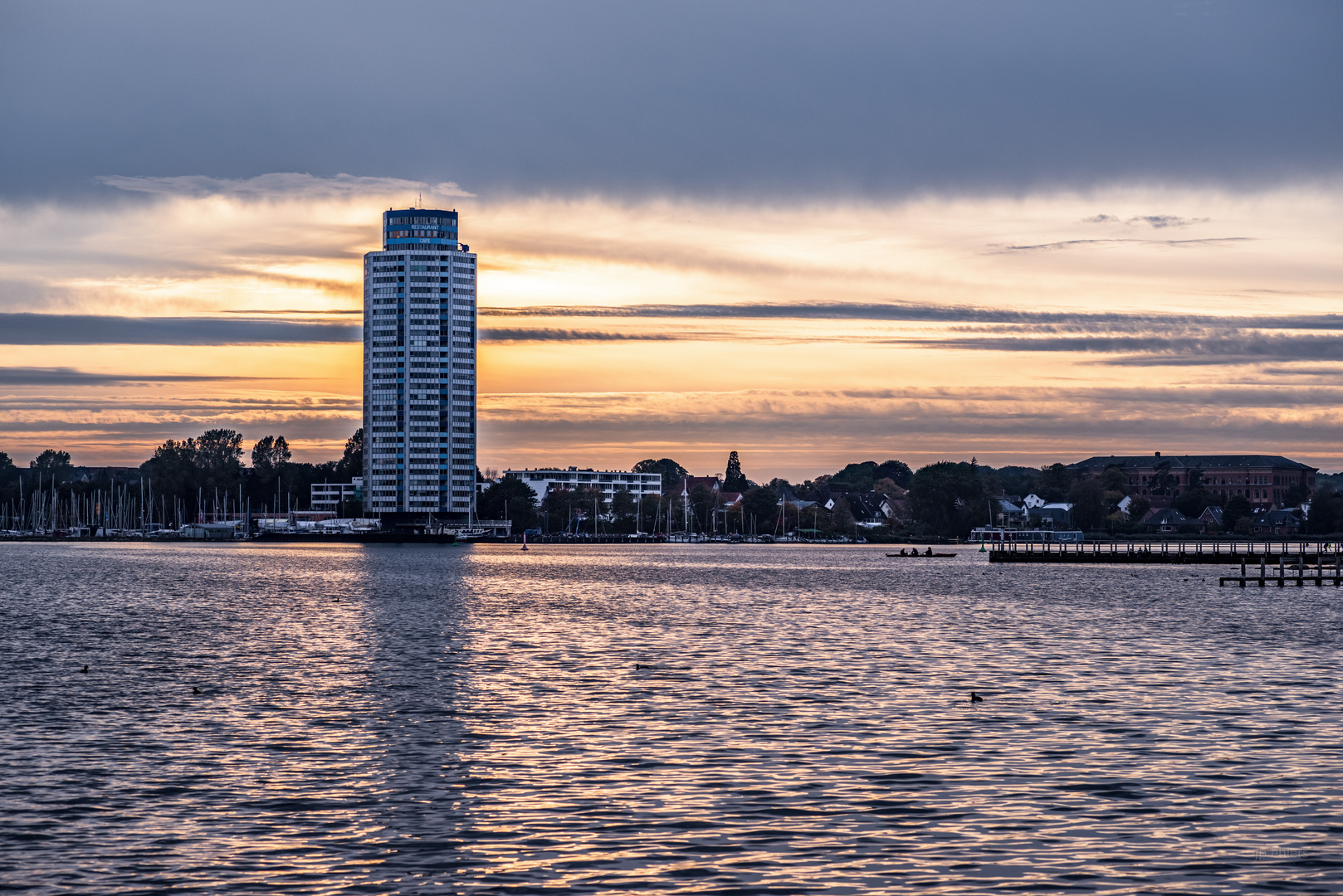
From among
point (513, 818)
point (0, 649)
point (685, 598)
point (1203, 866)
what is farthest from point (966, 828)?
point (685, 598)

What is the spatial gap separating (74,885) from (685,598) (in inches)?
3438

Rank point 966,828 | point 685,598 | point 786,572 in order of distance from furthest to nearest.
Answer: point 786,572 < point 685,598 < point 966,828

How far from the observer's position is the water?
21.4m

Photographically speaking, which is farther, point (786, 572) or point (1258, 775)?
point (786, 572)

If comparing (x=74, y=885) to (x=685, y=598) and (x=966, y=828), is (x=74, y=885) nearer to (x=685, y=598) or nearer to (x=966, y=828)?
(x=966, y=828)

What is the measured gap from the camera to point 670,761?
30.7 m

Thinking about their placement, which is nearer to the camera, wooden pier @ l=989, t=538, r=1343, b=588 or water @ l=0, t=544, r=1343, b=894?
water @ l=0, t=544, r=1343, b=894

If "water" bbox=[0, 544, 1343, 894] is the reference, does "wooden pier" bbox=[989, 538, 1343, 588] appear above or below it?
below

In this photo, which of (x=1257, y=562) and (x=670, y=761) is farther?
(x=1257, y=562)

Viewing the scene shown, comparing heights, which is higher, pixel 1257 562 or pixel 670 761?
pixel 670 761

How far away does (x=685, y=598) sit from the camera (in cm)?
10681

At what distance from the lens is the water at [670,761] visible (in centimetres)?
2142

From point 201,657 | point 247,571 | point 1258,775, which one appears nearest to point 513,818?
point 1258,775

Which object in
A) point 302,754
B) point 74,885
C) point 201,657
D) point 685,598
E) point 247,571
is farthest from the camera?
point 247,571
